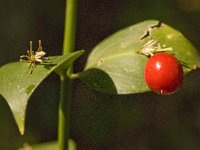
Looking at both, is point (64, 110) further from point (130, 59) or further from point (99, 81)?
point (130, 59)

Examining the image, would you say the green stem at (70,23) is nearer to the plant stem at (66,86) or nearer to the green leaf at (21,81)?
the plant stem at (66,86)

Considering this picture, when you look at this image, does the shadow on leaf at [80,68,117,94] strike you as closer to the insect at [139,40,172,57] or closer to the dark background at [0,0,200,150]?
the insect at [139,40,172,57]

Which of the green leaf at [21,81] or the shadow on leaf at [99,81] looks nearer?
the green leaf at [21,81]

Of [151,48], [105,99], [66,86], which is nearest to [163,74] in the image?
[151,48]

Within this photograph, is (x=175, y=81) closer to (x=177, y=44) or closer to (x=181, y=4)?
(x=177, y=44)

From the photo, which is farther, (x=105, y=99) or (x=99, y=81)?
(x=105, y=99)

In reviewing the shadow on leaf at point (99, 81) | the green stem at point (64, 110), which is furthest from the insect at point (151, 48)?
the green stem at point (64, 110)

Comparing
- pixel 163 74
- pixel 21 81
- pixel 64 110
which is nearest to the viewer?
pixel 21 81
